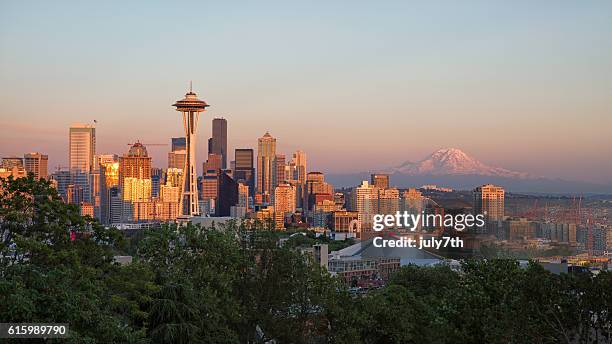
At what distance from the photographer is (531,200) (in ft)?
235

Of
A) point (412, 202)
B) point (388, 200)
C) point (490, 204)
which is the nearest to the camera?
point (490, 204)

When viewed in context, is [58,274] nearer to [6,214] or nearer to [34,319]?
[34,319]

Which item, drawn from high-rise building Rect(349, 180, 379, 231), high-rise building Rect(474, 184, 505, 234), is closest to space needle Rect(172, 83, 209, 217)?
high-rise building Rect(349, 180, 379, 231)

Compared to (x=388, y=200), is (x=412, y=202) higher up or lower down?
higher up

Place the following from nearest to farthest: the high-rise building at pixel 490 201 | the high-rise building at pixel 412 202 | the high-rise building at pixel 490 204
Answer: the high-rise building at pixel 490 204, the high-rise building at pixel 490 201, the high-rise building at pixel 412 202

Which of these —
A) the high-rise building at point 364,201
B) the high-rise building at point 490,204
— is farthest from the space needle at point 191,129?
the high-rise building at point 490,204

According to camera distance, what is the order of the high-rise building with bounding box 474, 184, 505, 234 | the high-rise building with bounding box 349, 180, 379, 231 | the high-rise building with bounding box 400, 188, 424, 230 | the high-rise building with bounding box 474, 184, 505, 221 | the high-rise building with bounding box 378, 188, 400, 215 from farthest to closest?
the high-rise building with bounding box 349, 180, 379, 231
the high-rise building with bounding box 378, 188, 400, 215
the high-rise building with bounding box 400, 188, 424, 230
the high-rise building with bounding box 474, 184, 505, 221
the high-rise building with bounding box 474, 184, 505, 234

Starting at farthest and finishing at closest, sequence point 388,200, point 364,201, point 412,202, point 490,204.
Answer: point 364,201 → point 388,200 → point 412,202 → point 490,204

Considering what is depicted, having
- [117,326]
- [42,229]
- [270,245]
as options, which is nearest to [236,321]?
[270,245]

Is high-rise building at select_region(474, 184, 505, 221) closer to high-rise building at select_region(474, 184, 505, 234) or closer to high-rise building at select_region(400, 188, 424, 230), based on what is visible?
high-rise building at select_region(474, 184, 505, 234)

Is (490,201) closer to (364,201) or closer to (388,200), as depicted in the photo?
(388,200)

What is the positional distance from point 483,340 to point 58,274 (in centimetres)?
1262

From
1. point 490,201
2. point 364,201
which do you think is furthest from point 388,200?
point 490,201

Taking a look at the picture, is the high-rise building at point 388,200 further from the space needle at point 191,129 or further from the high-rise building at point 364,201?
the space needle at point 191,129
